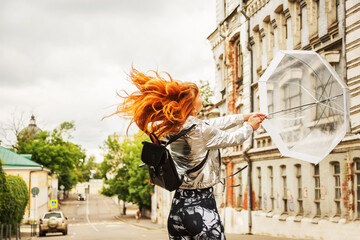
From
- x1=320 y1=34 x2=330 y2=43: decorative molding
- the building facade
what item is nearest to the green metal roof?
the building facade

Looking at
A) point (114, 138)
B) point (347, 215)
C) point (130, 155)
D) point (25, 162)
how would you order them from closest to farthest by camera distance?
point (347, 215) → point (25, 162) → point (130, 155) → point (114, 138)

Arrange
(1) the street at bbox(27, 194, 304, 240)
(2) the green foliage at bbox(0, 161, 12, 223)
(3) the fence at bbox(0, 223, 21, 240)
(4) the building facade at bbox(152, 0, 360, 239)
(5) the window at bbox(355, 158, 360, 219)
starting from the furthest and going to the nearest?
(1) the street at bbox(27, 194, 304, 240) < (2) the green foliage at bbox(0, 161, 12, 223) < (3) the fence at bbox(0, 223, 21, 240) < (4) the building facade at bbox(152, 0, 360, 239) < (5) the window at bbox(355, 158, 360, 219)

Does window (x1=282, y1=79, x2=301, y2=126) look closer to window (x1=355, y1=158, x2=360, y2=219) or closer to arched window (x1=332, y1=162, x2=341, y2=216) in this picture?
window (x1=355, y1=158, x2=360, y2=219)

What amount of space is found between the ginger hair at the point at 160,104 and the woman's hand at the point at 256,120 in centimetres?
54

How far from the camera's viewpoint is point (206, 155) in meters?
3.85

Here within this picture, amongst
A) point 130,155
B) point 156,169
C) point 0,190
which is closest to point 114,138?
point 130,155

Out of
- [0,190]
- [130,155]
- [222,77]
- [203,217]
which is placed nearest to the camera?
[203,217]

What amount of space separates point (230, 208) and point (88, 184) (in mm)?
129465

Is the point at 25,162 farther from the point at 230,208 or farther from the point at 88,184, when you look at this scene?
the point at 88,184

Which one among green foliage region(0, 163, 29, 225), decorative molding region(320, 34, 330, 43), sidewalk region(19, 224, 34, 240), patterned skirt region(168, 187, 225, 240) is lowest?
sidewalk region(19, 224, 34, 240)

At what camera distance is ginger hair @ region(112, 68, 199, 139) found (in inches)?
148

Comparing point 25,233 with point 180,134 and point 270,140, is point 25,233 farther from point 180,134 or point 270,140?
point 180,134

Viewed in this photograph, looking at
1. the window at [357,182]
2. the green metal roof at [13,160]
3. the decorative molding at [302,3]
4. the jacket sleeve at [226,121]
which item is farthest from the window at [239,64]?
the green metal roof at [13,160]

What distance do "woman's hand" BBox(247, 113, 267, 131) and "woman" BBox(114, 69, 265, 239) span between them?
0.86 feet
